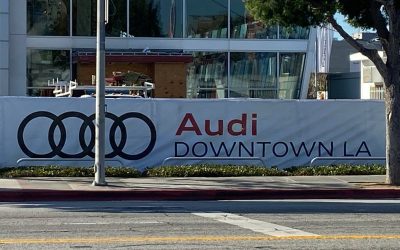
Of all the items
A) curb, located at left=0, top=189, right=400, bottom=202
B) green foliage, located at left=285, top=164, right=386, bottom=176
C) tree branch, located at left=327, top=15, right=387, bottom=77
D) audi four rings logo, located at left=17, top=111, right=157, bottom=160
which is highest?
tree branch, located at left=327, top=15, right=387, bottom=77

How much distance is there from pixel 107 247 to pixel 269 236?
87.2 inches

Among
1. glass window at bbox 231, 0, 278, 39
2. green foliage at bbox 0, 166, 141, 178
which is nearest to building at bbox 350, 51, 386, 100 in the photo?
glass window at bbox 231, 0, 278, 39

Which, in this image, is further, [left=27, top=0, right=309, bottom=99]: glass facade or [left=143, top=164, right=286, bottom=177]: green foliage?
[left=27, top=0, right=309, bottom=99]: glass facade

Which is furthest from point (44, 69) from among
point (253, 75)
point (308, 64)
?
point (308, 64)

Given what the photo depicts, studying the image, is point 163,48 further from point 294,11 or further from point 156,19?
point 294,11

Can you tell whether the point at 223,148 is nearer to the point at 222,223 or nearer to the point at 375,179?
the point at 375,179

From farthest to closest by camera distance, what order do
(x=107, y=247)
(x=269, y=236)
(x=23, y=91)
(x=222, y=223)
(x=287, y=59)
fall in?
(x=287, y=59) < (x=23, y=91) < (x=222, y=223) < (x=269, y=236) < (x=107, y=247)

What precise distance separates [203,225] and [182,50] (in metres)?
19.5

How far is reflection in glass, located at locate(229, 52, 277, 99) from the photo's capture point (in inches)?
1193

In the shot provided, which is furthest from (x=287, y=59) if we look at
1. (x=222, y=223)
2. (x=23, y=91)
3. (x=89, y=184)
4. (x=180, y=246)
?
(x=180, y=246)

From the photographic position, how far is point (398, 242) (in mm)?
9305

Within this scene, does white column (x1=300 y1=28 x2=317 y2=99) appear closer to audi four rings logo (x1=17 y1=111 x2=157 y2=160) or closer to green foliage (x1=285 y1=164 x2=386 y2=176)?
green foliage (x1=285 y1=164 x2=386 y2=176)

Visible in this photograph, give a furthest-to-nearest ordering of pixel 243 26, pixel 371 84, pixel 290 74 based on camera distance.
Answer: pixel 371 84 → pixel 290 74 → pixel 243 26

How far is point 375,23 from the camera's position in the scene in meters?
16.1
